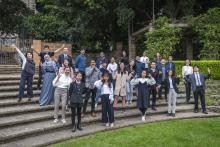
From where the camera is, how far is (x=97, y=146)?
12.3 metres

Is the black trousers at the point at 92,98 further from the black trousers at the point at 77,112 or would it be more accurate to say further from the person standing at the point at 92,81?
the black trousers at the point at 77,112

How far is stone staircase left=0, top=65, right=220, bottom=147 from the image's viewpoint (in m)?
12.7

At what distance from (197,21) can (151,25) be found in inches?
121

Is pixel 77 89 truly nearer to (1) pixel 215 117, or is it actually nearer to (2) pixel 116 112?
(2) pixel 116 112

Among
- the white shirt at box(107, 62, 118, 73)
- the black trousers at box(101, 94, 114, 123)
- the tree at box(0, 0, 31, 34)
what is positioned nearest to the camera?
the black trousers at box(101, 94, 114, 123)

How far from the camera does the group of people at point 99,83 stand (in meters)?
14.5

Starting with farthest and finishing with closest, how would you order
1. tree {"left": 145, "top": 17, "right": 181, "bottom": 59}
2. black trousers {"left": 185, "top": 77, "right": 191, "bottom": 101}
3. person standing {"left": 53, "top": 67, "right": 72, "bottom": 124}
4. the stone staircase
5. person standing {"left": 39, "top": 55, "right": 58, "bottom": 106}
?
tree {"left": 145, "top": 17, "right": 181, "bottom": 59}
black trousers {"left": 185, "top": 77, "right": 191, "bottom": 101}
person standing {"left": 39, "top": 55, "right": 58, "bottom": 106}
person standing {"left": 53, "top": 67, "right": 72, "bottom": 124}
the stone staircase

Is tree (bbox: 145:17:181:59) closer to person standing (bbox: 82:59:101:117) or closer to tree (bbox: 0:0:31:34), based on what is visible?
tree (bbox: 0:0:31:34)

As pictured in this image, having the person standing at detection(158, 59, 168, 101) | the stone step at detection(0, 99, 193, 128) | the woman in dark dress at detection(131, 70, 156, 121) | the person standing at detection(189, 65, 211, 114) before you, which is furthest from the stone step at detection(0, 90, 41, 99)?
the person standing at detection(189, 65, 211, 114)

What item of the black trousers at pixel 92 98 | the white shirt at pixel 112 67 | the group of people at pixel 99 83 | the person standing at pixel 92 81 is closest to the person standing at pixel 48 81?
the group of people at pixel 99 83

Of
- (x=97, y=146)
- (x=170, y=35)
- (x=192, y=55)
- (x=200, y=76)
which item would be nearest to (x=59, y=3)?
(x=170, y=35)

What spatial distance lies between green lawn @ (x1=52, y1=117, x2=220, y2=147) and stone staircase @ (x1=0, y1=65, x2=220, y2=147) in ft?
2.08

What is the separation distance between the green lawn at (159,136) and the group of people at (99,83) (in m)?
1.05

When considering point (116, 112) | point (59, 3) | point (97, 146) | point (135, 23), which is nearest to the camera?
point (97, 146)
